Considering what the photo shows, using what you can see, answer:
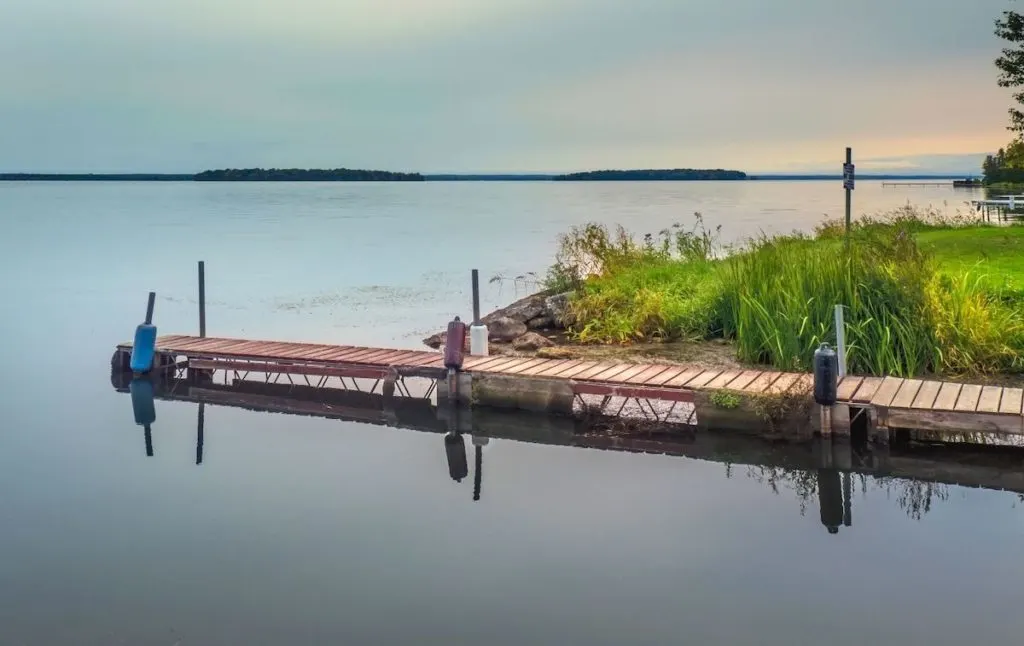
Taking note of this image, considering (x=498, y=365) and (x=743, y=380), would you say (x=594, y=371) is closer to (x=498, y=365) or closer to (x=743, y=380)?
(x=498, y=365)

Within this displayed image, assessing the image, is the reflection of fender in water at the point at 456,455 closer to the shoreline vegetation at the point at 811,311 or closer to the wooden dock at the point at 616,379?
the wooden dock at the point at 616,379

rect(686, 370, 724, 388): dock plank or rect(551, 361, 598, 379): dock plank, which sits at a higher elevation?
rect(551, 361, 598, 379): dock plank

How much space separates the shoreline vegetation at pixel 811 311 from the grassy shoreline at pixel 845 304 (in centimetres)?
2

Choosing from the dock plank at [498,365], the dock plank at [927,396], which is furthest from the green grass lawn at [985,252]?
the dock plank at [498,365]

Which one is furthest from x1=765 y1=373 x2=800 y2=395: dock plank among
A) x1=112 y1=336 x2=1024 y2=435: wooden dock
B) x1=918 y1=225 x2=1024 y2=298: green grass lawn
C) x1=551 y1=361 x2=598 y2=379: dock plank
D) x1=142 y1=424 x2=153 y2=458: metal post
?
x1=142 y1=424 x2=153 y2=458: metal post

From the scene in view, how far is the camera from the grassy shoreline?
36.6 feet

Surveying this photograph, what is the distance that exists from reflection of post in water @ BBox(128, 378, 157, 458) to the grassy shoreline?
5994 mm

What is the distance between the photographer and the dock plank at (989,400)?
864cm

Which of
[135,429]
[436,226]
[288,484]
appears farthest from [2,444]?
[436,226]

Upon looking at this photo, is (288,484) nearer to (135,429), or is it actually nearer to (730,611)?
(135,429)

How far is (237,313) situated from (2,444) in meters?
10.5

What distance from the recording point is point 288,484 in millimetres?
9031

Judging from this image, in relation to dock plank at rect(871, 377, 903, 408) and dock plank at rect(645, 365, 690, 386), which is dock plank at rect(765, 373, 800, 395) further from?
dock plank at rect(645, 365, 690, 386)

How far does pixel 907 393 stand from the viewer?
948 centimetres
